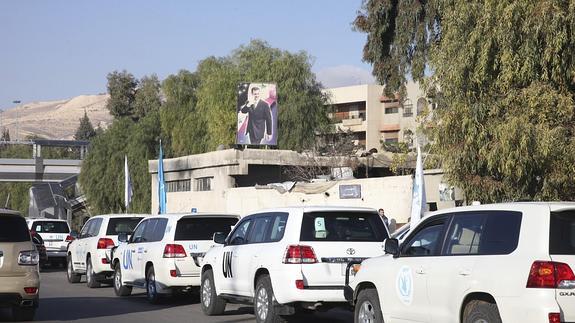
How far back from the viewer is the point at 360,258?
1338cm

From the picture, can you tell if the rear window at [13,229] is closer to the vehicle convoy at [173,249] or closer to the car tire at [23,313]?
the car tire at [23,313]

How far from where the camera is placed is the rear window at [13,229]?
48.1 feet

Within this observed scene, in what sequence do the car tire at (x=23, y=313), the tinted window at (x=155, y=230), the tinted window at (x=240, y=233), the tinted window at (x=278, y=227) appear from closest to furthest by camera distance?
the tinted window at (x=278, y=227) < the car tire at (x=23, y=313) < the tinted window at (x=240, y=233) < the tinted window at (x=155, y=230)

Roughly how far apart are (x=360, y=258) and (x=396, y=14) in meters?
25.2

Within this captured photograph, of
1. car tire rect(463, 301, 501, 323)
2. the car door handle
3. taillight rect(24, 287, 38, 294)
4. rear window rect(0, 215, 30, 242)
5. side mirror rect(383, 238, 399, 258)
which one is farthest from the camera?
rear window rect(0, 215, 30, 242)

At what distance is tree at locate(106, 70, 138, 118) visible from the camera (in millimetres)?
94625

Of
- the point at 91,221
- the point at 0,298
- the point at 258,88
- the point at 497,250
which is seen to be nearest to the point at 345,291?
the point at 497,250

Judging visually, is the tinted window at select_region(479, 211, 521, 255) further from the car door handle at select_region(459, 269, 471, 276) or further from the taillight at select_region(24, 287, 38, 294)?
the taillight at select_region(24, 287, 38, 294)

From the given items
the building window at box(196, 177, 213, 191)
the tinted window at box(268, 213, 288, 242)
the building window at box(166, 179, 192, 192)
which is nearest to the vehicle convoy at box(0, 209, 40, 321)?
the tinted window at box(268, 213, 288, 242)

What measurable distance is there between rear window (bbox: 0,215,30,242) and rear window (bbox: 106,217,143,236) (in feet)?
27.7

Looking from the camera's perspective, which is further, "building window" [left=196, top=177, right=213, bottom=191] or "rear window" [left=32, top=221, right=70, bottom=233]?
"building window" [left=196, top=177, right=213, bottom=191]

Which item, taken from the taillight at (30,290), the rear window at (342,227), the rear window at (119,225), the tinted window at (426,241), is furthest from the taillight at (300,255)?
the rear window at (119,225)

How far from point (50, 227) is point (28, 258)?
58.7 feet

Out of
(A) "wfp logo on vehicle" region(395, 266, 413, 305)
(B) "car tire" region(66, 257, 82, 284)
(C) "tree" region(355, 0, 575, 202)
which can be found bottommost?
(B) "car tire" region(66, 257, 82, 284)
